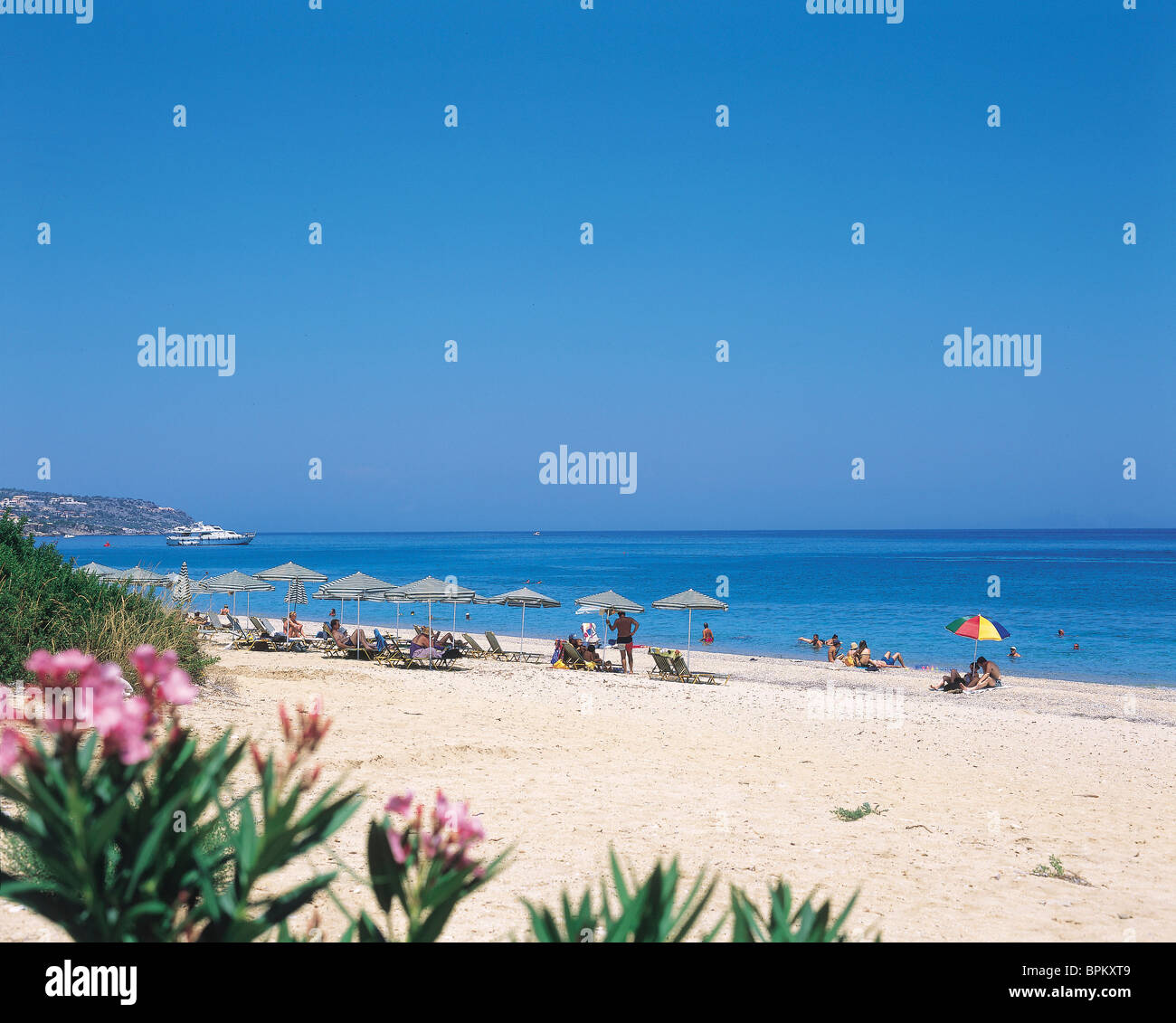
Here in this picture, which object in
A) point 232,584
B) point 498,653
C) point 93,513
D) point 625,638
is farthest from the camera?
point 93,513

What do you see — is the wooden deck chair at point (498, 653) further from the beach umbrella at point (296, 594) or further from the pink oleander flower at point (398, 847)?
the pink oleander flower at point (398, 847)

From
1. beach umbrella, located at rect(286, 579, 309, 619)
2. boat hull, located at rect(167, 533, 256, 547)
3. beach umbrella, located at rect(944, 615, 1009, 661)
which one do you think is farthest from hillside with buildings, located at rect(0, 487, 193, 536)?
beach umbrella, located at rect(944, 615, 1009, 661)

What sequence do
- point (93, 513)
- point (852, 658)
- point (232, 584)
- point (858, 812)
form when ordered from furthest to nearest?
1. point (93, 513)
2. point (852, 658)
3. point (232, 584)
4. point (858, 812)

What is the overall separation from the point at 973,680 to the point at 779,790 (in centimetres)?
1310

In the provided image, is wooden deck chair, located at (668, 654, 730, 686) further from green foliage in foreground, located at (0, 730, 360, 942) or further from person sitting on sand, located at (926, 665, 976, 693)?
green foliage in foreground, located at (0, 730, 360, 942)

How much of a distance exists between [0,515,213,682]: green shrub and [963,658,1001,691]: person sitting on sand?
16.0 metres

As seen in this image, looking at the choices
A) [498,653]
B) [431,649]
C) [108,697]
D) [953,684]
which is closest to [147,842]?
[108,697]

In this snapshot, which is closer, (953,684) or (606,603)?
(953,684)

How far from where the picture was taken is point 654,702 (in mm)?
15062

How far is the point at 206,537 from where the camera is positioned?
520 ft

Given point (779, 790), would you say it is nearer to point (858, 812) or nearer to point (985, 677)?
point (858, 812)

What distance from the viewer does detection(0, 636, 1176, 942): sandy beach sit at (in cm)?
546

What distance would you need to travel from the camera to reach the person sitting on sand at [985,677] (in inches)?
769
